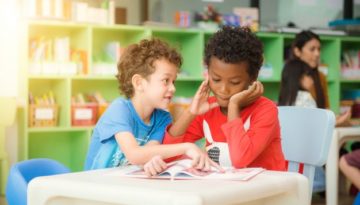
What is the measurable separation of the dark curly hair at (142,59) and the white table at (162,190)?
63 centimetres

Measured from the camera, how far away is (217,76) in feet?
6.08

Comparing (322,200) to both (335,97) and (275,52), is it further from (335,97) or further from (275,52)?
(275,52)

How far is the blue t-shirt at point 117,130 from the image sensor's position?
5.94 ft

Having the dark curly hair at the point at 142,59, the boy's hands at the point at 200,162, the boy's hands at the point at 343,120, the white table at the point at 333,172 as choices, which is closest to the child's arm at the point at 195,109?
the dark curly hair at the point at 142,59

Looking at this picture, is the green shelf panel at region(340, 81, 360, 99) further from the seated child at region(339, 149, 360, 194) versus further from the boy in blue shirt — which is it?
the boy in blue shirt

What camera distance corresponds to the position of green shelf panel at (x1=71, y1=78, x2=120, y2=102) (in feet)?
17.5

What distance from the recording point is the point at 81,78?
16.5ft

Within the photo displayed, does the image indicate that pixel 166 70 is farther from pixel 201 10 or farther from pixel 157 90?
pixel 201 10

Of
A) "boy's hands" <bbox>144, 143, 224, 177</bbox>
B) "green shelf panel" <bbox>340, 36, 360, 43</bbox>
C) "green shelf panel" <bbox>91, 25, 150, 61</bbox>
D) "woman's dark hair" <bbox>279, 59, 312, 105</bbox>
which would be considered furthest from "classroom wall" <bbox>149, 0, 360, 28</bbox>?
"boy's hands" <bbox>144, 143, 224, 177</bbox>

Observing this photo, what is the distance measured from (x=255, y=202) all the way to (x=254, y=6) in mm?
5013

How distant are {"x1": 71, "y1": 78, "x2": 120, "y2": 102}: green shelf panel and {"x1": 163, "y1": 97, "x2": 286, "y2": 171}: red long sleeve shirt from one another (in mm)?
3500

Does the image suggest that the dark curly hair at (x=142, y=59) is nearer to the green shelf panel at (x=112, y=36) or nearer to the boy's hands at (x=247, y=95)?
the boy's hands at (x=247, y=95)

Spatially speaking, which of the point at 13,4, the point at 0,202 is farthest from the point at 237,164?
the point at 13,4

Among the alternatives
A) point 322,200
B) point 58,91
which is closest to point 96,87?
point 58,91
